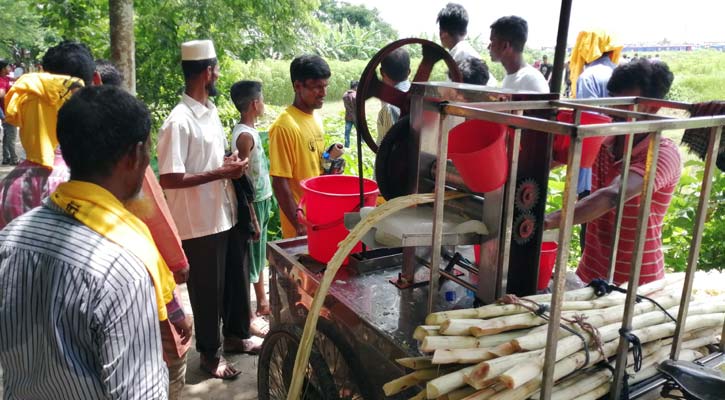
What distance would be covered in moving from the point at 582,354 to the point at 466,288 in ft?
2.14

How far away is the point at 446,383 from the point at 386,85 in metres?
1.35

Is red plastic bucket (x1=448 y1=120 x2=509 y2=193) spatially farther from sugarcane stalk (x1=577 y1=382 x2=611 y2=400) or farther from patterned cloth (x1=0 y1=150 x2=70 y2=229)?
patterned cloth (x1=0 y1=150 x2=70 y2=229)

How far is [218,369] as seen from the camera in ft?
12.1

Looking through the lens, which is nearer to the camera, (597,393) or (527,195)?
(597,393)

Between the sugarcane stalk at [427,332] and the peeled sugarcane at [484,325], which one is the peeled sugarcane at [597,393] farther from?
the sugarcane stalk at [427,332]

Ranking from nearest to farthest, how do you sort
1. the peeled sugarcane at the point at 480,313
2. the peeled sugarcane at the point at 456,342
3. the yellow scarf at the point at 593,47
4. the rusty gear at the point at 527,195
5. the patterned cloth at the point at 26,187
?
the peeled sugarcane at the point at 456,342, the peeled sugarcane at the point at 480,313, the rusty gear at the point at 527,195, the patterned cloth at the point at 26,187, the yellow scarf at the point at 593,47

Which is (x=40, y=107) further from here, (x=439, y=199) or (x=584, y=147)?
(x=584, y=147)

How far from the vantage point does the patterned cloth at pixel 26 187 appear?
10.5ft

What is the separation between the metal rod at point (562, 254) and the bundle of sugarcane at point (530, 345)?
1.7 inches

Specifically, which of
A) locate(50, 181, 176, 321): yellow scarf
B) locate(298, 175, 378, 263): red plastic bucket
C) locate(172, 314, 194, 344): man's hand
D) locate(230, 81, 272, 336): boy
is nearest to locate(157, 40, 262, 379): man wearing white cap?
locate(230, 81, 272, 336): boy

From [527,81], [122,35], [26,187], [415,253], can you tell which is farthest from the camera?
[122,35]

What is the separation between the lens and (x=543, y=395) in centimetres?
Answer: 142

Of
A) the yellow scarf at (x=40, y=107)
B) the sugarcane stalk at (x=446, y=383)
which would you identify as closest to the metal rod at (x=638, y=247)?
the sugarcane stalk at (x=446, y=383)

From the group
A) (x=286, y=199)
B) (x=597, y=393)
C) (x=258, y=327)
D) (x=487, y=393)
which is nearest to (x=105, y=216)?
(x=487, y=393)
